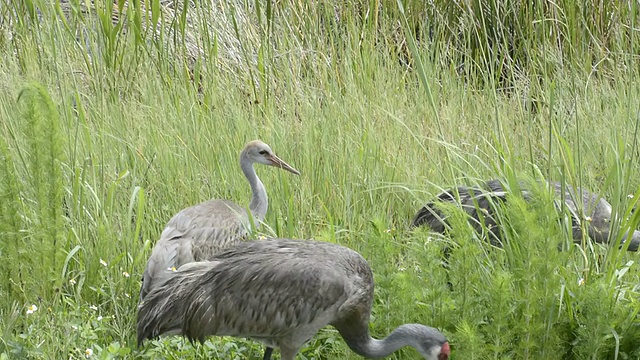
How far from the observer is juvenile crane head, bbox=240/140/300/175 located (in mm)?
5121

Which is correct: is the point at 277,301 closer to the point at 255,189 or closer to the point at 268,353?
the point at 268,353

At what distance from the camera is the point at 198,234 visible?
4453 millimetres

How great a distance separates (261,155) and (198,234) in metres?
0.81

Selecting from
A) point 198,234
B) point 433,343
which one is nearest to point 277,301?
point 433,343

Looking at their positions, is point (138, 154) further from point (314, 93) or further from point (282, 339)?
point (282, 339)

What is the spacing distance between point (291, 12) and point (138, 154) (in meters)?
2.27

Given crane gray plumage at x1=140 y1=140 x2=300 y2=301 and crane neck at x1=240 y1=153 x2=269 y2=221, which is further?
crane neck at x1=240 y1=153 x2=269 y2=221

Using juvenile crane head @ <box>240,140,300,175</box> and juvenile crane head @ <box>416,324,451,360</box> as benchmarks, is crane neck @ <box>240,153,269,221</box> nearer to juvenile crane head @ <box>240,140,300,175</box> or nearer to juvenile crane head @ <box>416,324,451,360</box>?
juvenile crane head @ <box>240,140,300,175</box>

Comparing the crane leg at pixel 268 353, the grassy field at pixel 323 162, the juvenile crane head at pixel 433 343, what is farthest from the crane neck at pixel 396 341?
the crane leg at pixel 268 353

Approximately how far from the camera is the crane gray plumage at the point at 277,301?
3.65m

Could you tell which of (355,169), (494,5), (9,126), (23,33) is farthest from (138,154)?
(494,5)

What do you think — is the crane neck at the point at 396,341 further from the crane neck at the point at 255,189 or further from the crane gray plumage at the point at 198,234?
the crane neck at the point at 255,189

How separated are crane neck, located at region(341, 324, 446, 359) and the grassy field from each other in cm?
12

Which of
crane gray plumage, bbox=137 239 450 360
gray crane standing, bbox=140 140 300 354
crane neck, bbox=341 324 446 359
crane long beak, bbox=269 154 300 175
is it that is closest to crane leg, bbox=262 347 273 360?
gray crane standing, bbox=140 140 300 354
